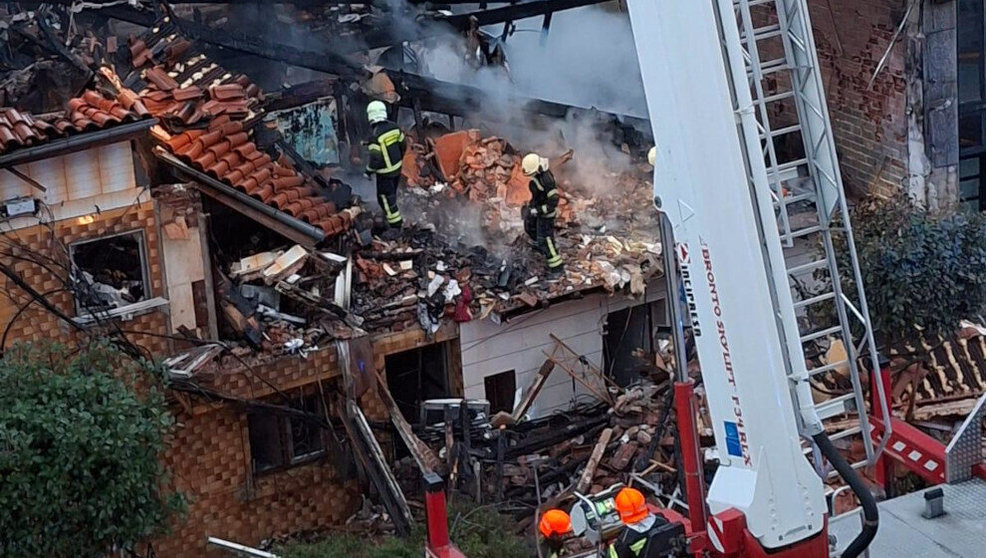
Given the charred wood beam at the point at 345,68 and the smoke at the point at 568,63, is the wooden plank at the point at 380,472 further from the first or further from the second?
the smoke at the point at 568,63

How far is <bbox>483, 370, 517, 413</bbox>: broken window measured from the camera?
13.9 metres

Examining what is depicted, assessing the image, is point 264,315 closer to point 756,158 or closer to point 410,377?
point 410,377

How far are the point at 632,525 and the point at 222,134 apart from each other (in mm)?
7149

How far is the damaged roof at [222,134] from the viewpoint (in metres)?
12.4

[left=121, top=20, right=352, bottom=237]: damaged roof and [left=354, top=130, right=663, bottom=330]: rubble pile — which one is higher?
[left=121, top=20, right=352, bottom=237]: damaged roof

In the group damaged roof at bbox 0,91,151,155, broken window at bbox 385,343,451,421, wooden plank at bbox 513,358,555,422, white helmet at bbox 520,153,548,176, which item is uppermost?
damaged roof at bbox 0,91,151,155

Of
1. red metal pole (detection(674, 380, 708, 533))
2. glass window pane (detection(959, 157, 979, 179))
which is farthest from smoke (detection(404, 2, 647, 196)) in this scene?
red metal pole (detection(674, 380, 708, 533))

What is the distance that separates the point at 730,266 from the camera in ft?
22.3

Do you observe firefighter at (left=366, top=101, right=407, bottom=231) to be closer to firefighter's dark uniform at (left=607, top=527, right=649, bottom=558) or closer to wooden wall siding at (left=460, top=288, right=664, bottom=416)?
wooden wall siding at (left=460, top=288, right=664, bottom=416)

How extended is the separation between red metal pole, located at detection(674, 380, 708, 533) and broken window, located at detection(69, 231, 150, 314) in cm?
615

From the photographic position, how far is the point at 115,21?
17.0 meters

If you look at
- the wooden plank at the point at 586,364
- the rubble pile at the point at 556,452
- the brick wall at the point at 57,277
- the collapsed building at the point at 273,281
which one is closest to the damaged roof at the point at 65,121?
the collapsed building at the point at 273,281

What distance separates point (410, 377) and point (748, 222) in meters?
7.52

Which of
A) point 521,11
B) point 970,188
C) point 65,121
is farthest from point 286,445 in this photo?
point 970,188
